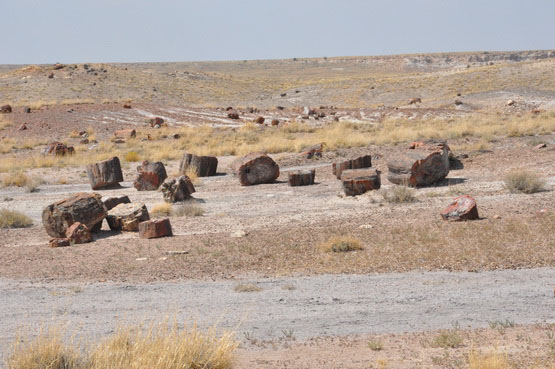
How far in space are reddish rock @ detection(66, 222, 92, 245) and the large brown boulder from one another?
382 inches

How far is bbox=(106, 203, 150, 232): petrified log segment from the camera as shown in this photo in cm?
1489

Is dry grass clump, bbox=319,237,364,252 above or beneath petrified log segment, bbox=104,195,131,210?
beneath

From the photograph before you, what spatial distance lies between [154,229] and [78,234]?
1.78 meters

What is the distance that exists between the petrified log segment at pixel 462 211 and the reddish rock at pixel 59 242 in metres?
8.79

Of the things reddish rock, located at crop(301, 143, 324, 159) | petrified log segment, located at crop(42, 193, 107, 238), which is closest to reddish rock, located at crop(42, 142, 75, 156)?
reddish rock, located at crop(301, 143, 324, 159)

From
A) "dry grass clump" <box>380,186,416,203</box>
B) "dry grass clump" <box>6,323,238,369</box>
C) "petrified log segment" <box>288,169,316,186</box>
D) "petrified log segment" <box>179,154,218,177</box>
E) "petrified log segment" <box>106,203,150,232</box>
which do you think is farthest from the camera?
"petrified log segment" <box>179,154,218,177</box>

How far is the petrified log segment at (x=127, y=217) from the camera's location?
14.9 m

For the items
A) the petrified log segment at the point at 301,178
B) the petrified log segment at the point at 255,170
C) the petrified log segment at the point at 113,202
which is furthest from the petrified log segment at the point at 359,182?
the petrified log segment at the point at 113,202

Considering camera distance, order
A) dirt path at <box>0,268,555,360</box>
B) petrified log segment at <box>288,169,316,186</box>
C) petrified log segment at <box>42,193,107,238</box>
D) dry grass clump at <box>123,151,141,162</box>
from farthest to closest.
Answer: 1. dry grass clump at <box>123,151,141,162</box>
2. petrified log segment at <box>288,169,316,186</box>
3. petrified log segment at <box>42,193,107,238</box>
4. dirt path at <box>0,268,555,360</box>

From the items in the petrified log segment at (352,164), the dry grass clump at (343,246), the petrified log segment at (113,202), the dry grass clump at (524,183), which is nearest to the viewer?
the dry grass clump at (343,246)

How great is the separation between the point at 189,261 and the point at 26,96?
58.1m

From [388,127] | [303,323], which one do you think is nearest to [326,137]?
[388,127]

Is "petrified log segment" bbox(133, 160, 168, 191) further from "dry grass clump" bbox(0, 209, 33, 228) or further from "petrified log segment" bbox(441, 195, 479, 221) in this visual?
"petrified log segment" bbox(441, 195, 479, 221)

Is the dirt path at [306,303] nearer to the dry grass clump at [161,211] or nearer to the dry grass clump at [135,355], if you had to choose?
the dry grass clump at [135,355]
